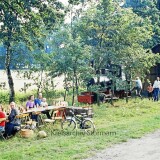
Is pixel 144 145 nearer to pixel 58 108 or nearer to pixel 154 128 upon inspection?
pixel 154 128

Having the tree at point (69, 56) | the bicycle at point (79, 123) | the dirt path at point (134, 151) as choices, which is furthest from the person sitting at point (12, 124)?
the tree at point (69, 56)

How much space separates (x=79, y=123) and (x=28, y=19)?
21.1 ft

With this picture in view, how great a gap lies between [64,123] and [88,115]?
1.10 metres

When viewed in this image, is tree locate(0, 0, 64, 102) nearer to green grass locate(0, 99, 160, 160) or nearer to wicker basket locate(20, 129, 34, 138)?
green grass locate(0, 99, 160, 160)

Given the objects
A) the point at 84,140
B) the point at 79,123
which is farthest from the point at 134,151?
the point at 79,123

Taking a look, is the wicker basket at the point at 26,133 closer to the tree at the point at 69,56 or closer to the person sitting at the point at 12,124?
→ the person sitting at the point at 12,124

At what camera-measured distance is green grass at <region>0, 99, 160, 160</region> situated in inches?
371

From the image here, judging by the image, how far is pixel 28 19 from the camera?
16922 mm

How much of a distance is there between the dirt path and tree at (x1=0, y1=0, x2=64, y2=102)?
323 inches

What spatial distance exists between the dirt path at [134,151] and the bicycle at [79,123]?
87.0 inches

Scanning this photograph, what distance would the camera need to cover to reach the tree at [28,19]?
16284 mm

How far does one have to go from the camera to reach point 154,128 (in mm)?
13227

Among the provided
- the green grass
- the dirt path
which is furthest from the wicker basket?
the dirt path

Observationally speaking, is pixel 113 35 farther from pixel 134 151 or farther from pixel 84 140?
pixel 134 151
